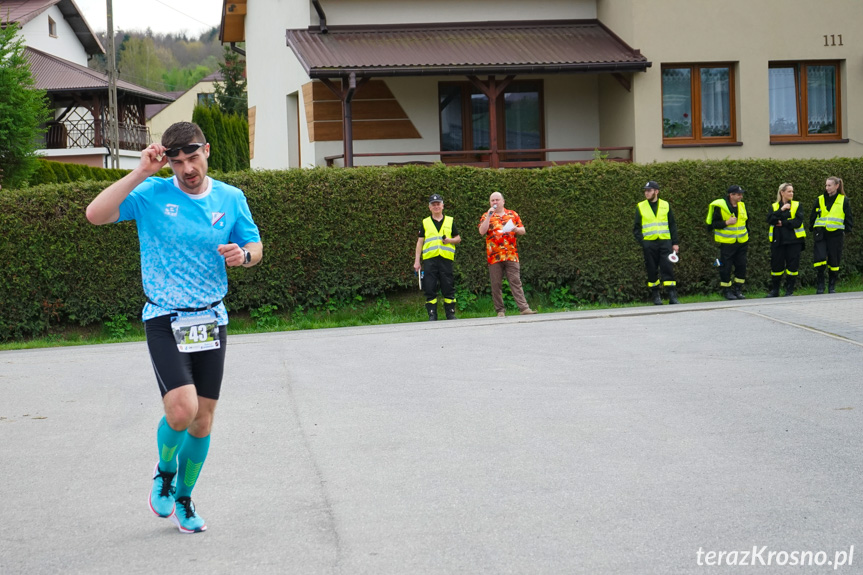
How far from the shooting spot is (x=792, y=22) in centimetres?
2353

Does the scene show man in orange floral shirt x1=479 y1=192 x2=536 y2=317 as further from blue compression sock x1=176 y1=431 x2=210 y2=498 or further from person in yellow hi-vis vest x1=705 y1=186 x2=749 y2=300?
blue compression sock x1=176 y1=431 x2=210 y2=498

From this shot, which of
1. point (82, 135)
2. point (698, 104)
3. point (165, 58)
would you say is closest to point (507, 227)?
point (698, 104)

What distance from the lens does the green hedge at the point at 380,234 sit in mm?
17031

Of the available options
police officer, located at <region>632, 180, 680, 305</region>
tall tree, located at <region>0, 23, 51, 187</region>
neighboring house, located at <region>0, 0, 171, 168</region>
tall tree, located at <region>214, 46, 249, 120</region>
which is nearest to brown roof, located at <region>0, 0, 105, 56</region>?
neighboring house, located at <region>0, 0, 171, 168</region>

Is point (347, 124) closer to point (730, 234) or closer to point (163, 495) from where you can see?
point (730, 234)

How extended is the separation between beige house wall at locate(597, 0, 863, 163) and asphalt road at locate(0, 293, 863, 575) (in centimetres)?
1140

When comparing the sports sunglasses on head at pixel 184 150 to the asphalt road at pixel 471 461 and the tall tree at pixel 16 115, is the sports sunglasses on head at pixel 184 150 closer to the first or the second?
the asphalt road at pixel 471 461

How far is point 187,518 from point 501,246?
11891mm

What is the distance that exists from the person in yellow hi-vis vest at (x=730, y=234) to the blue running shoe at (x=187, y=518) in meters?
14.3

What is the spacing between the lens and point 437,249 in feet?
55.3

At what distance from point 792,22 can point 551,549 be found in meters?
21.3

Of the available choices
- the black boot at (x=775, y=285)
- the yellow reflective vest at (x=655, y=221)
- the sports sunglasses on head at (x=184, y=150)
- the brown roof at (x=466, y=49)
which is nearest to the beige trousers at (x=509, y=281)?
the yellow reflective vest at (x=655, y=221)

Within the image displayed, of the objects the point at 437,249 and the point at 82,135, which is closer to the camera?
the point at 437,249

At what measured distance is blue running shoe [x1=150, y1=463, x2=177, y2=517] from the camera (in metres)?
5.47
